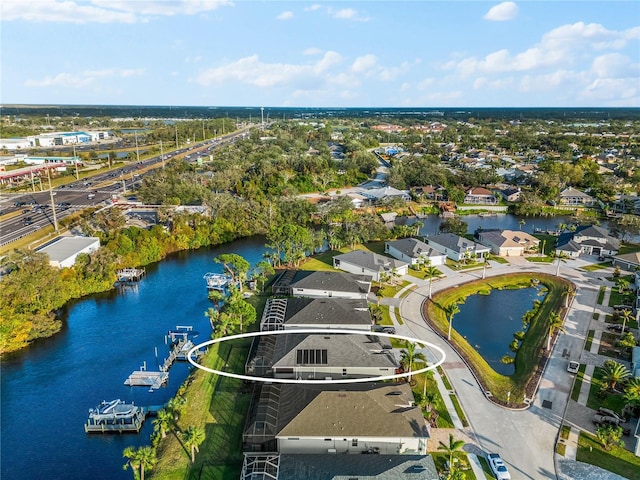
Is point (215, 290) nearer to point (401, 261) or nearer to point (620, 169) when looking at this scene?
point (401, 261)

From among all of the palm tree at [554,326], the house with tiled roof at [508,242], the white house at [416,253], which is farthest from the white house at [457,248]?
the palm tree at [554,326]

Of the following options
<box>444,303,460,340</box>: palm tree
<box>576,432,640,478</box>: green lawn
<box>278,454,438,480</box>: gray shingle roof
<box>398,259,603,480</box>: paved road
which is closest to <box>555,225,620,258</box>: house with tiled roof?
<box>398,259,603,480</box>: paved road

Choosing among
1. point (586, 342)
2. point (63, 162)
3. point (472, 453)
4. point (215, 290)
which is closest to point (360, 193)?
point (215, 290)

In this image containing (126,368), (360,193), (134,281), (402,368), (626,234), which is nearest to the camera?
(402,368)

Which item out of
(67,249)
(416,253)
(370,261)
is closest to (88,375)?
(67,249)

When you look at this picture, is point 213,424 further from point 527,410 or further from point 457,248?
point 457,248

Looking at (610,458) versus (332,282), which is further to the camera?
(332,282)
